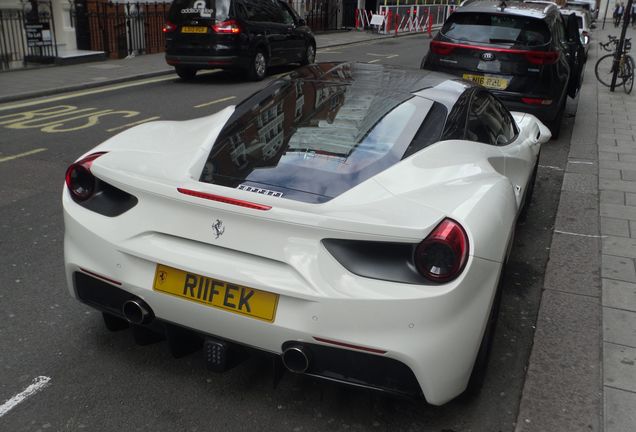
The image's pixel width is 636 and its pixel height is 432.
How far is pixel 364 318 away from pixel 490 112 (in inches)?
86.7

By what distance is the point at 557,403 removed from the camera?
9.92 feet

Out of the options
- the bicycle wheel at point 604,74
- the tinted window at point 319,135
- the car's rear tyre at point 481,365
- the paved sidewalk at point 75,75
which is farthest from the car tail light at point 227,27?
the car's rear tyre at point 481,365

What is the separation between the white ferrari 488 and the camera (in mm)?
2426

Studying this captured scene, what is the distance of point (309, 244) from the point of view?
8.11ft

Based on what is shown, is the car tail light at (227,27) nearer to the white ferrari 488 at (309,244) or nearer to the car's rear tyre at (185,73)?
the car's rear tyre at (185,73)

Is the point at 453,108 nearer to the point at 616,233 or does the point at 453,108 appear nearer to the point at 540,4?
the point at 616,233

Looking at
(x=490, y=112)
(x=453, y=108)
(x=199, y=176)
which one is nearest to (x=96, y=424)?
(x=199, y=176)

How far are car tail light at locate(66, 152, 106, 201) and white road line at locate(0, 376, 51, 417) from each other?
2.73 feet

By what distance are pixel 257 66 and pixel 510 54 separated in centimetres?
672

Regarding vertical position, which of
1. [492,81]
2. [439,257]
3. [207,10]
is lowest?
[492,81]

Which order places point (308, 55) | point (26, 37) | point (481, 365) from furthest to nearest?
point (308, 55), point (26, 37), point (481, 365)

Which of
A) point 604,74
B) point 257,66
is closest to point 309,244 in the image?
point 257,66

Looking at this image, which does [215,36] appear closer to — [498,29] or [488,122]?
[498,29]

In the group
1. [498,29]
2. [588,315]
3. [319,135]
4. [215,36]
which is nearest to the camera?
[319,135]
